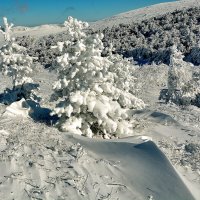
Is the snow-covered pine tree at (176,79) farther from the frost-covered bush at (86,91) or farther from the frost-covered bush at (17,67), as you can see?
the frost-covered bush at (86,91)

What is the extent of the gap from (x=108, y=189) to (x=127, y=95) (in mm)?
4821

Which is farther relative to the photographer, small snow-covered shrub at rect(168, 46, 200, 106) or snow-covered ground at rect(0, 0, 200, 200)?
small snow-covered shrub at rect(168, 46, 200, 106)

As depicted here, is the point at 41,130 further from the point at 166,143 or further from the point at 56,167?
the point at 166,143

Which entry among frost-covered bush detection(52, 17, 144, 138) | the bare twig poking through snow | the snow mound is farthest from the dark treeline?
frost-covered bush detection(52, 17, 144, 138)

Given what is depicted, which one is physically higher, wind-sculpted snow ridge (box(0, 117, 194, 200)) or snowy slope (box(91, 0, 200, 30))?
snowy slope (box(91, 0, 200, 30))

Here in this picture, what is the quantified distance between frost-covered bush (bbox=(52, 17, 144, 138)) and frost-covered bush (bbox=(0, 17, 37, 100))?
3.26 metres

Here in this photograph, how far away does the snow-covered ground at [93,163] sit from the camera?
8.76 meters

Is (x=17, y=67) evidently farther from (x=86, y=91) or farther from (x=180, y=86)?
(x=180, y=86)

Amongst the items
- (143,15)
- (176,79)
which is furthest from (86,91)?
(143,15)

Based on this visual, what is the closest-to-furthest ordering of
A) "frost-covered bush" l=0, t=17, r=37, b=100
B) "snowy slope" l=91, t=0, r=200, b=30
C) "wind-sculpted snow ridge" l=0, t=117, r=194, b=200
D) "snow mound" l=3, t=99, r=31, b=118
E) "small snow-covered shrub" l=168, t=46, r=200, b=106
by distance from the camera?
"wind-sculpted snow ridge" l=0, t=117, r=194, b=200 < "snow mound" l=3, t=99, r=31, b=118 < "frost-covered bush" l=0, t=17, r=37, b=100 < "small snow-covered shrub" l=168, t=46, r=200, b=106 < "snowy slope" l=91, t=0, r=200, b=30

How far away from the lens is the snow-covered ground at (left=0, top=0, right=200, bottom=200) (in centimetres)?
876

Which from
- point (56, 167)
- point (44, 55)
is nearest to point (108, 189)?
point (56, 167)

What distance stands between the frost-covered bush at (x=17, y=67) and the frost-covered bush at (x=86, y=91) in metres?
Answer: 3.26

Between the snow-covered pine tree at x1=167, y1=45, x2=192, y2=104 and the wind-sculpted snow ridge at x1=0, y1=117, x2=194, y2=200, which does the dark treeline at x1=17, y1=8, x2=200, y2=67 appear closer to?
the snow-covered pine tree at x1=167, y1=45, x2=192, y2=104
